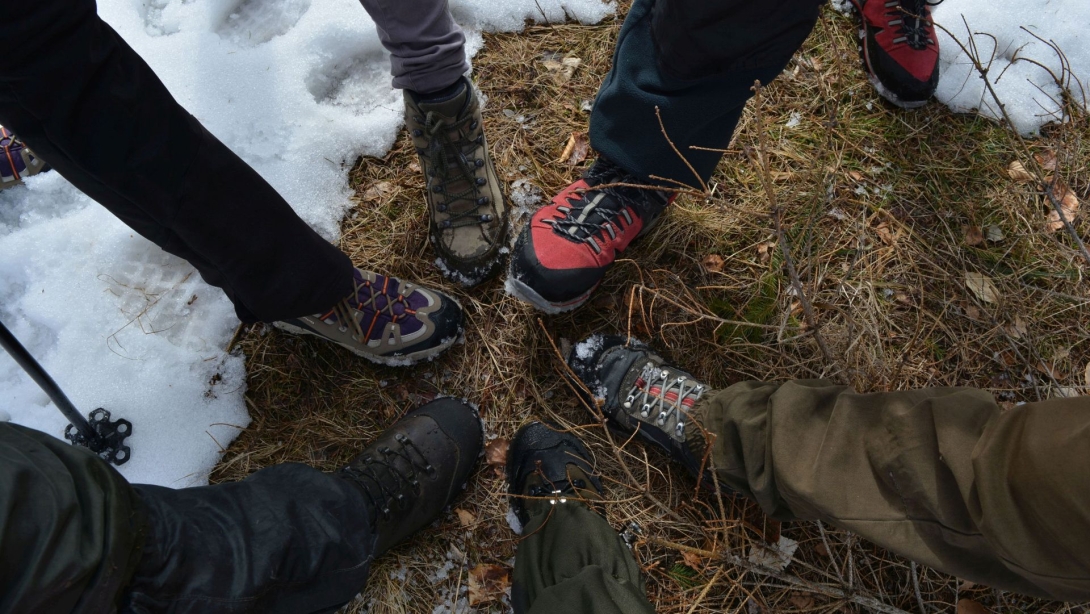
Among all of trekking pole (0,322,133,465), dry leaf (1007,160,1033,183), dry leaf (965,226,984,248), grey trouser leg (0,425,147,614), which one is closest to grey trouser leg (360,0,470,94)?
grey trouser leg (0,425,147,614)

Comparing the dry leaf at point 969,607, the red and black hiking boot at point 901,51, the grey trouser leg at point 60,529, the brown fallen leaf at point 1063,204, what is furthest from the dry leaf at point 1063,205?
the grey trouser leg at point 60,529

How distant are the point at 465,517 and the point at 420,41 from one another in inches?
59.9

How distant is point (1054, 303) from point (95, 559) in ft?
9.35

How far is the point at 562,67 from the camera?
2.35 meters

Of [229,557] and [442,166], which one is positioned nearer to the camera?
[229,557]

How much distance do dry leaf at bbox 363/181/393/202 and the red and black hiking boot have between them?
1.94 meters

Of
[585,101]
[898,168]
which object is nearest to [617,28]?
[585,101]

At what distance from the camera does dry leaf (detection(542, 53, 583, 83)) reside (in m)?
2.34

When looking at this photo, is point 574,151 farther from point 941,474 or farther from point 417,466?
point 941,474

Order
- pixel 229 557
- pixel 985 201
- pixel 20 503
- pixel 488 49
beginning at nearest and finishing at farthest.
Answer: pixel 20 503 → pixel 229 557 → pixel 985 201 → pixel 488 49

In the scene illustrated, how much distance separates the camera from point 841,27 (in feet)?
7.81

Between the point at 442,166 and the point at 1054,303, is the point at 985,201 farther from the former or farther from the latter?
the point at 442,166

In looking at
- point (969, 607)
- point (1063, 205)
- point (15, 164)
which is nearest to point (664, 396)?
point (969, 607)

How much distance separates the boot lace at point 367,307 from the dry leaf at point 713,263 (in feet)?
3.46
